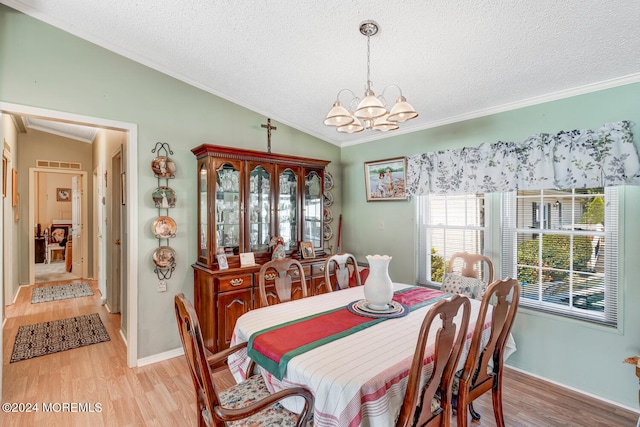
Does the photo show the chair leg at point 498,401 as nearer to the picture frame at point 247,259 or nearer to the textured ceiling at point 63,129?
the picture frame at point 247,259

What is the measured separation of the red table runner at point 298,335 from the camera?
1443mm

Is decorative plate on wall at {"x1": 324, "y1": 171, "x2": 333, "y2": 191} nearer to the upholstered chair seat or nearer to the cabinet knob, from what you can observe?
the cabinet knob

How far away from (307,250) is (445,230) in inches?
61.1

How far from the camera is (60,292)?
5.16 meters

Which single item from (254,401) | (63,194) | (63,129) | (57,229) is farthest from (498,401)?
(63,194)

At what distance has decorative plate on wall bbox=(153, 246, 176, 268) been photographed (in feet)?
9.60

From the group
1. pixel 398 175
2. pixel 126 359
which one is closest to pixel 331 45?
pixel 398 175

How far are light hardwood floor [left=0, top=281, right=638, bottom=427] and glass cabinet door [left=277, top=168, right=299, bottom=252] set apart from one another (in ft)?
4.83

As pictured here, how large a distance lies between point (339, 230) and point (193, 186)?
2039mm

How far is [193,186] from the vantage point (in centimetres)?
321

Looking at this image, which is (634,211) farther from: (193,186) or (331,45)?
(193,186)

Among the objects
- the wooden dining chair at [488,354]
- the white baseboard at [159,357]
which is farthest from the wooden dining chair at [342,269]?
the white baseboard at [159,357]

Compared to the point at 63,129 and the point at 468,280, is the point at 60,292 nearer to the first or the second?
the point at 63,129

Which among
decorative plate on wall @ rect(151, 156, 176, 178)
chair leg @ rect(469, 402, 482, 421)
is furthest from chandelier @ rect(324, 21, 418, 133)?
chair leg @ rect(469, 402, 482, 421)
